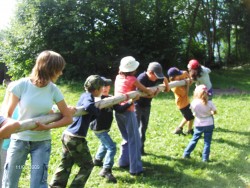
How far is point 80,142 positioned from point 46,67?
130 cm

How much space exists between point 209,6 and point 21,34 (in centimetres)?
2138

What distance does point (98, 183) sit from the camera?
17.1 ft

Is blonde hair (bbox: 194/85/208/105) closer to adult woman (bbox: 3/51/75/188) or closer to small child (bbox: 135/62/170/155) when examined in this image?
small child (bbox: 135/62/170/155)

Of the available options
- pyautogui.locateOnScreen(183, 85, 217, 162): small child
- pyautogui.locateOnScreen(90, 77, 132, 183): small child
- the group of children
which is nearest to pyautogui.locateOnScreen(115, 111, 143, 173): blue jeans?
the group of children

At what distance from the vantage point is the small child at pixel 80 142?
4309 mm

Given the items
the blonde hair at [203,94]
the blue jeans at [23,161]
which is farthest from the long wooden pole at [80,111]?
the blonde hair at [203,94]

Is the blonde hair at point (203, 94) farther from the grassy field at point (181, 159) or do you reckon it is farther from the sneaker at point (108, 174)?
the sneaker at point (108, 174)

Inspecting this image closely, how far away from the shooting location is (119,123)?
552cm

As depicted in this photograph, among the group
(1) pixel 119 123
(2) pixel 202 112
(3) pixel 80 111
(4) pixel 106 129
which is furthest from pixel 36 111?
(2) pixel 202 112

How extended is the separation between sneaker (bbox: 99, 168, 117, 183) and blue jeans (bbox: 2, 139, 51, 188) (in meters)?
1.74

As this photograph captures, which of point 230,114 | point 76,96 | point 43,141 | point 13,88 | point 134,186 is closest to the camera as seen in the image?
point 13,88

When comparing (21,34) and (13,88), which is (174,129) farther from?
(21,34)

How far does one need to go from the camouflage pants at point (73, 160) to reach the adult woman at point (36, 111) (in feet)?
2.12

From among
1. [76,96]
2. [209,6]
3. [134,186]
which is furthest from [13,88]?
[209,6]
